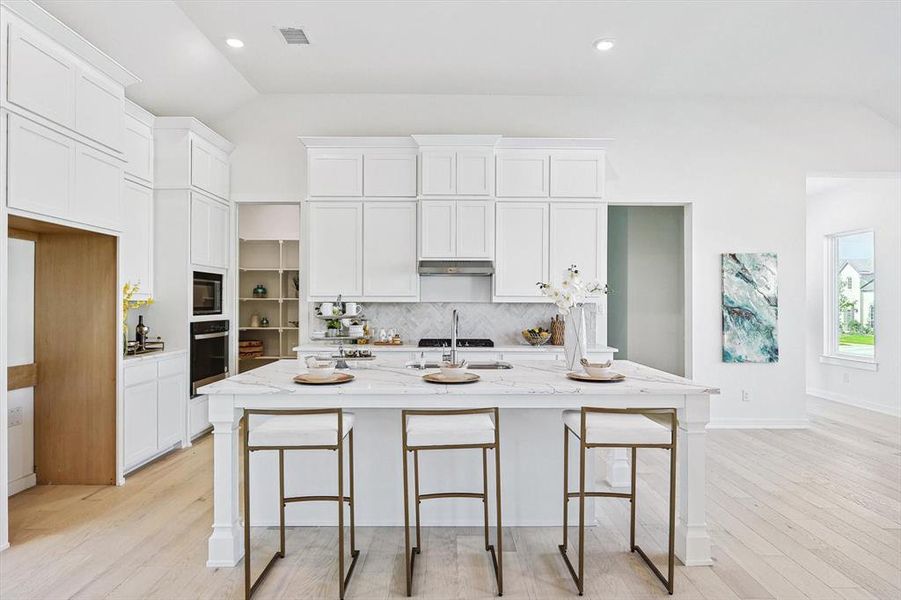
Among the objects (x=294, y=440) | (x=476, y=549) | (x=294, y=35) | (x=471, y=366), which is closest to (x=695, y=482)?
(x=476, y=549)

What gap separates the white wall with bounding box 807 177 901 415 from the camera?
238 inches

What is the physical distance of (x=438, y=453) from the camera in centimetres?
295

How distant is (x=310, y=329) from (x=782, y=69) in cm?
528

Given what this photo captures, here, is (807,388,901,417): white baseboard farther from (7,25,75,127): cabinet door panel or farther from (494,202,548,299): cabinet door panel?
(7,25,75,127): cabinet door panel

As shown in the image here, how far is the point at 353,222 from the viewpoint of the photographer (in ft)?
16.7

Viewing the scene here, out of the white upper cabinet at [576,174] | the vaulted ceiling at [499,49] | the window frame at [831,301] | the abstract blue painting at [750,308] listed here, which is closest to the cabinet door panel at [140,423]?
the vaulted ceiling at [499,49]

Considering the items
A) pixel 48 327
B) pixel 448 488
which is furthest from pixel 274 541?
pixel 48 327

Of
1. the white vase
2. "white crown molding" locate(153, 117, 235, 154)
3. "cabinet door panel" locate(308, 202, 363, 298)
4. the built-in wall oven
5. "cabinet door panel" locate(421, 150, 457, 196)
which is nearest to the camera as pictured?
the white vase

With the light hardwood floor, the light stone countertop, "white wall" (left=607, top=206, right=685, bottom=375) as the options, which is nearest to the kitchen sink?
the light stone countertop

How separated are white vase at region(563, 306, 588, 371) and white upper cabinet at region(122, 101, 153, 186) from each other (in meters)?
3.69

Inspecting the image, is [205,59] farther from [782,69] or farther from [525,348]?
[782,69]

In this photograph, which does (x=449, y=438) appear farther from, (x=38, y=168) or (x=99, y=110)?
(x=99, y=110)

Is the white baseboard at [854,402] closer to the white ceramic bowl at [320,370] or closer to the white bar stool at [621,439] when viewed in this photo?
the white bar stool at [621,439]

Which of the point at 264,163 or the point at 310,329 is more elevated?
the point at 264,163
